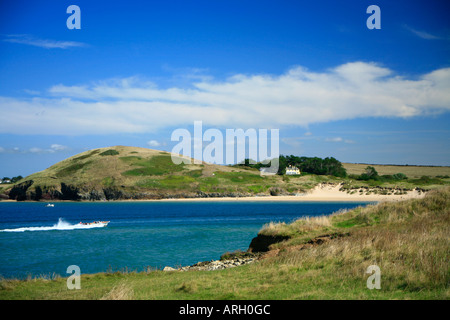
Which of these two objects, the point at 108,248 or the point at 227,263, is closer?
the point at 227,263

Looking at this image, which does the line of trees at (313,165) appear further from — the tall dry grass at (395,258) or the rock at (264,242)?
the tall dry grass at (395,258)

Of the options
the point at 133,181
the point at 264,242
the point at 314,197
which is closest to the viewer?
the point at 264,242

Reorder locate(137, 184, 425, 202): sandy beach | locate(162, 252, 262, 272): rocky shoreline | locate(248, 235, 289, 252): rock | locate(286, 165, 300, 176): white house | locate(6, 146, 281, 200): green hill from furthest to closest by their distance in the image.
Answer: locate(286, 165, 300, 176): white house
locate(6, 146, 281, 200): green hill
locate(137, 184, 425, 202): sandy beach
locate(248, 235, 289, 252): rock
locate(162, 252, 262, 272): rocky shoreline

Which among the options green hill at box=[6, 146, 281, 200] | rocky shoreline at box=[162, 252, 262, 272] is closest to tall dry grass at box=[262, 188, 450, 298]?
rocky shoreline at box=[162, 252, 262, 272]

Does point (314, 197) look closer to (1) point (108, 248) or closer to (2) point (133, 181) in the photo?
(2) point (133, 181)

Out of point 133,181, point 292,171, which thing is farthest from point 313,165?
point 133,181

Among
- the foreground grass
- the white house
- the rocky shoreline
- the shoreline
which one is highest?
the white house

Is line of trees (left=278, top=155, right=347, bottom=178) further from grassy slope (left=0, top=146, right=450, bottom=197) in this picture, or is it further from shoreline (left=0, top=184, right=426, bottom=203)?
shoreline (left=0, top=184, right=426, bottom=203)

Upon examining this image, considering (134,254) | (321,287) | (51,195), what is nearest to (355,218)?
(321,287)

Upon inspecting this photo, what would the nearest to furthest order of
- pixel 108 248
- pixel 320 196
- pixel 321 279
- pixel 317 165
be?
pixel 321 279 → pixel 108 248 → pixel 320 196 → pixel 317 165

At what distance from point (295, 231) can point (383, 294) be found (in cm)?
1462

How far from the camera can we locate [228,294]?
11578 millimetres
